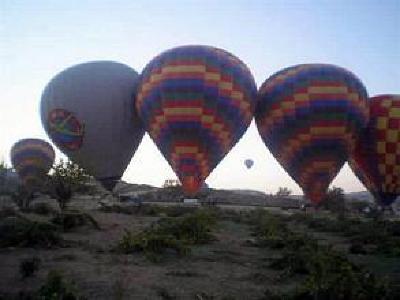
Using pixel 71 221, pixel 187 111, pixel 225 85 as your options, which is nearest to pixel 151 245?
pixel 71 221

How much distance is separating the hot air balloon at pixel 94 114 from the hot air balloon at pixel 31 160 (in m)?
20.9

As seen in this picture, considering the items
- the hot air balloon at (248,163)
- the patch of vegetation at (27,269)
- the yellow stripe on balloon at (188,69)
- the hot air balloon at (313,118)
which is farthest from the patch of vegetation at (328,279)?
the hot air balloon at (248,163)

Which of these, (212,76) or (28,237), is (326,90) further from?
(28,237)

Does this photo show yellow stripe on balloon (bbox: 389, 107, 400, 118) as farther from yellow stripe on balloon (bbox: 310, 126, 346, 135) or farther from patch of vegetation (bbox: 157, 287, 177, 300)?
patch of vegetation (bbox: 157, 287, 177, 300)

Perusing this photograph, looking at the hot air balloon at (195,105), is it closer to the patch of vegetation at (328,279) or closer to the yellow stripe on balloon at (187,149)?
the yellow stripe on balloon at (187,149)

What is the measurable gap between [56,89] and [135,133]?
5157 mm

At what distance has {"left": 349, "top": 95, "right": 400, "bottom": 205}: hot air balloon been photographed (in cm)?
3014

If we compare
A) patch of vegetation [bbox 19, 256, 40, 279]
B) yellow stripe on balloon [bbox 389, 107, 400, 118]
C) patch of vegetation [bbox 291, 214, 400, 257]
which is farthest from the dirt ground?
yellow stripe on balloon [bbox 389, 107, 400, 118]

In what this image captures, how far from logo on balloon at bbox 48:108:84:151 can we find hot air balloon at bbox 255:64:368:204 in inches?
404

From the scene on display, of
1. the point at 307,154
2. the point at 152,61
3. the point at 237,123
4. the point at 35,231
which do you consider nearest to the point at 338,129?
the point at 307,154

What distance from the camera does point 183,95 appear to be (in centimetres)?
2636

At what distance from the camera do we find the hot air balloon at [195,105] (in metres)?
26.4

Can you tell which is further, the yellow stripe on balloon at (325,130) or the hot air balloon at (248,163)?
the hot air balloon at (248,163)

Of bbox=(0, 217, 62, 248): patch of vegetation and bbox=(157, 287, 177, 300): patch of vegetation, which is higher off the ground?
bbox=(0, 217, 62, 248): patch of vegetation
